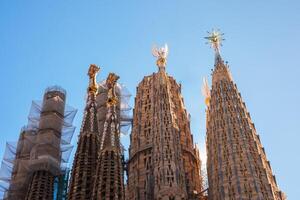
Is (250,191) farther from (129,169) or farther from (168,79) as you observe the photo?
(168,79)

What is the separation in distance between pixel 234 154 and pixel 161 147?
603 centimetres

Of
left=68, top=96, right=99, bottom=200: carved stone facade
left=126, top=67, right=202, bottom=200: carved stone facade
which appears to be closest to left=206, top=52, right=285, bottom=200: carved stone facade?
left=126, top=67, right=202, bottom=200: carved stone facade

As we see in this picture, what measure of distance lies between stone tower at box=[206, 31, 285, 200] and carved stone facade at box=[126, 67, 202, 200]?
2539 mm

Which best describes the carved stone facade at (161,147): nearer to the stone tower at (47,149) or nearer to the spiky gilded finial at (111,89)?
the spiky gilded finial at (111,89)

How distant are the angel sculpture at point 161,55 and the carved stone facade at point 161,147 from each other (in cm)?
82

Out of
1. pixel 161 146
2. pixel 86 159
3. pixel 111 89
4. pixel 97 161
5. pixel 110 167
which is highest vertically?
pixel 111 89

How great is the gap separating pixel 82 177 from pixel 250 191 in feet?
38.4

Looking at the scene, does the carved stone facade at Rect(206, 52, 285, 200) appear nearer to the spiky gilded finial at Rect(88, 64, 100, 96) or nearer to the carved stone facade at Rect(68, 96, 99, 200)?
the carved stone facade at Rect(68, 96, 99, 200)

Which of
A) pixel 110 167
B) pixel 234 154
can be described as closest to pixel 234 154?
pixel 234 154

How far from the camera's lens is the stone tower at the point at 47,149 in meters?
38.0

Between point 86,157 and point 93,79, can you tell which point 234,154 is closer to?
point 86,157

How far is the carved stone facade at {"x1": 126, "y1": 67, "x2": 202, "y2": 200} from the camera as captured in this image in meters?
36.6

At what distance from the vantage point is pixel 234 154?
3516cm

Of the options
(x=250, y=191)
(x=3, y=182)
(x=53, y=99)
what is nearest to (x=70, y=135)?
(x=53, y=99)
